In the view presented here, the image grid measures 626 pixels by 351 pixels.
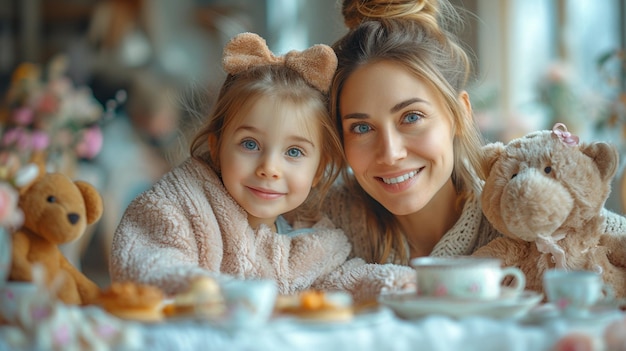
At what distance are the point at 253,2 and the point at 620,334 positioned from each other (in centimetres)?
444

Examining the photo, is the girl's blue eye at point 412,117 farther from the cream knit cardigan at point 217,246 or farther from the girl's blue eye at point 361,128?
the cream knit cardigan at point 217,246

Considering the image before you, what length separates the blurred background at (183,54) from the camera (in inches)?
Answer: 146

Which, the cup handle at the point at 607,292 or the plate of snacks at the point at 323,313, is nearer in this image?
the plate of snacks at the point at 323,313

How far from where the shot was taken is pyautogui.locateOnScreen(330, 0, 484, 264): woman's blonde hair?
4.54 ft

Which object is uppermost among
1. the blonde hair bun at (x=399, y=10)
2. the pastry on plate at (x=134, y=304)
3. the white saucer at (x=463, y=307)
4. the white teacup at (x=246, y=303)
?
the blonde hair bun at (x=399, y=10)

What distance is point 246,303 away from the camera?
81cm

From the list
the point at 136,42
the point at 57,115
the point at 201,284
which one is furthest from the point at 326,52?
the point at 136,42

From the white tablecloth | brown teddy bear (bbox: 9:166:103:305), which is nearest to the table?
the white tablecloth

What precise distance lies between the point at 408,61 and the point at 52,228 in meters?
0.68

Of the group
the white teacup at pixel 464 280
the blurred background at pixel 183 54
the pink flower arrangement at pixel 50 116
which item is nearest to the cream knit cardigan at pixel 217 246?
the white teacup at pixel 464 280

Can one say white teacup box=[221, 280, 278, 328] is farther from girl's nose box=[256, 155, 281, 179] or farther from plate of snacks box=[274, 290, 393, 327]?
girl's nose box=[256, 155, 281, 179]

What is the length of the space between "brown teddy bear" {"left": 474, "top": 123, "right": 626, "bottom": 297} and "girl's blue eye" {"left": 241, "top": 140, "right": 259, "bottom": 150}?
40cm

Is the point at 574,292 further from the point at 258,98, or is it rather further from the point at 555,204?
the point at 258,98

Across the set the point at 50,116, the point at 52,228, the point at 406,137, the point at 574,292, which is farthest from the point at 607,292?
the point at 50,116
